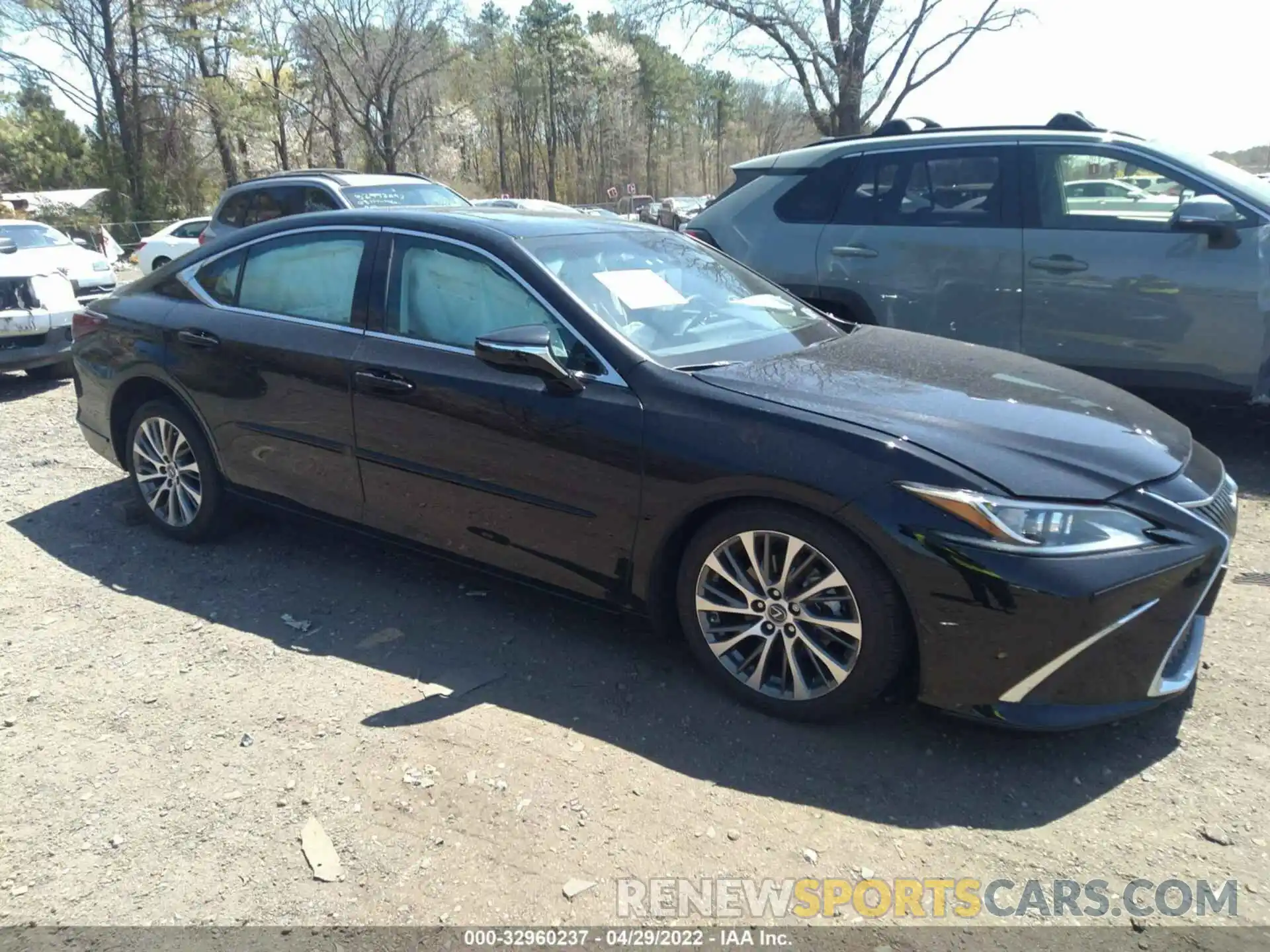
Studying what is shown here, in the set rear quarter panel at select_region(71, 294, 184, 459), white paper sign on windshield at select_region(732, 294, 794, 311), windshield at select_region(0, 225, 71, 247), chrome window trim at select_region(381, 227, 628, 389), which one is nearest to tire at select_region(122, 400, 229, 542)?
rear quarter panel at select_region(71, 294, 184, 459)

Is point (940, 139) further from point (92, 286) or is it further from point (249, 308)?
point (92, 286)

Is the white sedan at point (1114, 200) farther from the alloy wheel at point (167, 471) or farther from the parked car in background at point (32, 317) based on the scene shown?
the parked car in background at point (32, 317)

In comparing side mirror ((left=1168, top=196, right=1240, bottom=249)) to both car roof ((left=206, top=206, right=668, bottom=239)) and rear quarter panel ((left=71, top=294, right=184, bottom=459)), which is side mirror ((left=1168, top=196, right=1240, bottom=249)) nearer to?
car roof ((left=206, top=206, right=668, bottom=239))

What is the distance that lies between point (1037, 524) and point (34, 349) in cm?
847

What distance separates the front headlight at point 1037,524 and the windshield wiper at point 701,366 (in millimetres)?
905

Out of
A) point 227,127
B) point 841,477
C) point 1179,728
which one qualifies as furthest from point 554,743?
point 227,127

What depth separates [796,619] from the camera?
115 inches

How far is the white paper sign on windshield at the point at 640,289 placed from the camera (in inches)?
141

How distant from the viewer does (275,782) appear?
2814 mm

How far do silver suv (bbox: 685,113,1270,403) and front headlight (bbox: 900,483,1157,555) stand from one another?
3.30 metres

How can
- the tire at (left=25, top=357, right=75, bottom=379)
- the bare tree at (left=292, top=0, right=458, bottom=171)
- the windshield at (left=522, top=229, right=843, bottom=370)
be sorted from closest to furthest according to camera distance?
the windshield at (left=522, top=229, right=843, bottom=370) < the tire at (left=25, top=357, right=75, bottom=379) < the bare tree at (left=292, top=0, right=458, bottom=171)

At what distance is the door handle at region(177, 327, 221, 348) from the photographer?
14.0 feet

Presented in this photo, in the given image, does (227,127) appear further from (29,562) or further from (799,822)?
(799,822)

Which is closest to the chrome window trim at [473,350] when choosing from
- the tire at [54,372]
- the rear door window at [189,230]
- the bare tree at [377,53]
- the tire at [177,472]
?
the tire at [177,472]
